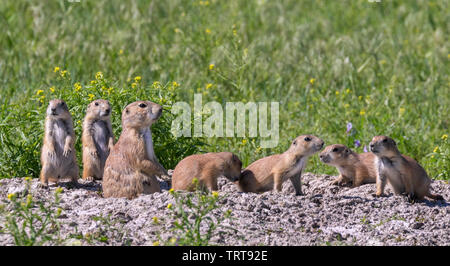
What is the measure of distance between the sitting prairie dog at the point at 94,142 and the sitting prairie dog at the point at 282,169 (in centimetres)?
140

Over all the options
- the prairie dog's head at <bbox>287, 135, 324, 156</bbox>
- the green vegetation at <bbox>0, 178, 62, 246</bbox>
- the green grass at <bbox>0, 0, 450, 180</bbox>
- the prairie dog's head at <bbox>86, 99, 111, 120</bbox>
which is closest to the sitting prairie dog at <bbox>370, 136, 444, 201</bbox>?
the prairie dog's head at <bbox>287, 135, 324, 156</bbox>

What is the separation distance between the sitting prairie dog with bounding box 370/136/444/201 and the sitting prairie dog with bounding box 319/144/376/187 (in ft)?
1.76

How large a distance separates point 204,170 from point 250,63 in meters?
4.24

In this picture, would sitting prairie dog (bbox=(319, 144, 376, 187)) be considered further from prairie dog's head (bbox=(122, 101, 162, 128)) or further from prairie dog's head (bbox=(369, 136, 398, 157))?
prairie dog's head (bbox=(122, 101, 162, 128))

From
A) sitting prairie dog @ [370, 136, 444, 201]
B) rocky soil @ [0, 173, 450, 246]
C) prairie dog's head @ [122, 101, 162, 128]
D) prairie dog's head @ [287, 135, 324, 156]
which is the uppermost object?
prairie dog's head @ [122, 101, 162, 128]

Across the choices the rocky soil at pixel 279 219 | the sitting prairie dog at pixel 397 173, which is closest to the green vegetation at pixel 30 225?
the rocky soil at pixel 279 219

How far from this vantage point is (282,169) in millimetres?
7043

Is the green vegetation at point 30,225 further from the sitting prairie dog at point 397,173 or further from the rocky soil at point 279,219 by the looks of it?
the sitting prairie dog at point 397,173

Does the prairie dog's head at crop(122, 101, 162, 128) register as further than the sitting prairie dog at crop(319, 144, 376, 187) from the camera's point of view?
No

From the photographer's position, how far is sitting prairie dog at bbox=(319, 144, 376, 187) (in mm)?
7559

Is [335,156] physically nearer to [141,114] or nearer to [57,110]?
[141,114]
